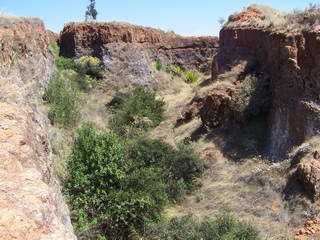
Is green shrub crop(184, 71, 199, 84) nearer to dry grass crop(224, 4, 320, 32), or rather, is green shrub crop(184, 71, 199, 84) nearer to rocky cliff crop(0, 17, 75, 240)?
dry grass crop(224, 4, 320, 32)

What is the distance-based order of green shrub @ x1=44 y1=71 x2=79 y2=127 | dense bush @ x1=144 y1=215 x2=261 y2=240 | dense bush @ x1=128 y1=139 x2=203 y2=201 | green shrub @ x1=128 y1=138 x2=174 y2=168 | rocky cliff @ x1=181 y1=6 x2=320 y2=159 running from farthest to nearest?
1. green shrub @ x1=44 y1=71 x2=79 y2=127
2. green shrub @ x1=128 y1=138 x2=174 y2=168
3. rocky cliff @ x1=181 y1=6 x2=320 y2=159
4. dense bush @ x1=128 y1=139 x2=203 y2=201
5. dense bush @ x1=144 y1=215 x2=261 y2=240

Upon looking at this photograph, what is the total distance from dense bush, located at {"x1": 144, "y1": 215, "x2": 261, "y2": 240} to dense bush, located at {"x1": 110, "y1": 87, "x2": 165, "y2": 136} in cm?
1170

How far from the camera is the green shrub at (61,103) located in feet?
79.4

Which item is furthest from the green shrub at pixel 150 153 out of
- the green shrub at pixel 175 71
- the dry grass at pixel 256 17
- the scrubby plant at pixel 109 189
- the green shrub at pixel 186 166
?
the green shrub at pixel 175 71

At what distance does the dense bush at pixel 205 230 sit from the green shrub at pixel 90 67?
65.3 feet

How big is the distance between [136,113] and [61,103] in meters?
5.78

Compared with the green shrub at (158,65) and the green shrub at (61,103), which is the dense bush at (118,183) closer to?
the green shrub at (61,103)

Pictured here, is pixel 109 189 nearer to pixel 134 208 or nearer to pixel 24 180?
pixel 134 208

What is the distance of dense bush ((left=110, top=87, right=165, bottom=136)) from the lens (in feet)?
95.1

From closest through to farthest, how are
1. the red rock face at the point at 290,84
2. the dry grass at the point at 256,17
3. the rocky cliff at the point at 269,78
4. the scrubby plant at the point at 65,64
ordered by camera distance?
the red rock face at the point at 290,84 → the rocky cliff at the point at 269,78 → the dry grass at the point at 256,17 → the scrubby plant at the point at 65,64

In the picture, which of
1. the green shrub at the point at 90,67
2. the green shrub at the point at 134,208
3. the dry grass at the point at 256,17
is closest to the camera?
the green shrub at the point at 134,208

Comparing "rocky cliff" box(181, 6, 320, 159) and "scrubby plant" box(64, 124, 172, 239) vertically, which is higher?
"rocky cliff" box(181, 6, 320, 159)

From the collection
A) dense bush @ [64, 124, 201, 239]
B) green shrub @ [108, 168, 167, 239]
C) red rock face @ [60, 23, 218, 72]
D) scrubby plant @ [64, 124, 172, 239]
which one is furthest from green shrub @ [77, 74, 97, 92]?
green shrub @ [108, 168, 167, 239]

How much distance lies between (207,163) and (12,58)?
8.21 metres
